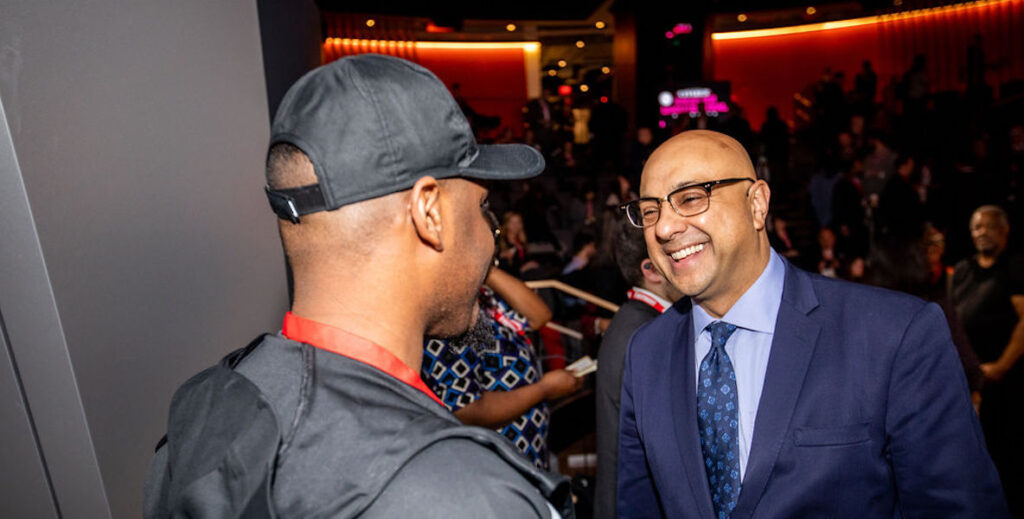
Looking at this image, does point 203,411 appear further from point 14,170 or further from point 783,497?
point 783,497

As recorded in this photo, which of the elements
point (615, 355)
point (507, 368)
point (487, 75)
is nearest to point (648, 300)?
point (615, 355)

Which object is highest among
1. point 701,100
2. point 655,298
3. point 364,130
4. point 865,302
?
point 701,100

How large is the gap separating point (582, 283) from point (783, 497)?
429 centimetres

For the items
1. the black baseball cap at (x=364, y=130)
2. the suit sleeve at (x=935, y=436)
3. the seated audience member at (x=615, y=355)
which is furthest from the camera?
the seated audience member at (x=615, y=355)

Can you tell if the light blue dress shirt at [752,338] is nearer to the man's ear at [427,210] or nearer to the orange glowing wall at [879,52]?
the man's ear at [427,210]

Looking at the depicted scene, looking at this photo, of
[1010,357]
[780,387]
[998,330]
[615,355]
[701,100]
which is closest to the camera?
[780,387]

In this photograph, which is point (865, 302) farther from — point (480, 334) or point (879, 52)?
point (879, 52)

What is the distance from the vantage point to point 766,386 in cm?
134

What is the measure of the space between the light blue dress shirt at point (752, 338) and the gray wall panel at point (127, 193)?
1396mm

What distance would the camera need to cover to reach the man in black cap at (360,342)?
70cm

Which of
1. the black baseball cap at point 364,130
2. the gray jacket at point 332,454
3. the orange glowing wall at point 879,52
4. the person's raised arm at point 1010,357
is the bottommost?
the person's raised arm at point 1010,357

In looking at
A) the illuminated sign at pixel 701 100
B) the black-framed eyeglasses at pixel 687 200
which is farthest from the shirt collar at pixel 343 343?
the illuminated sign at pixel 701 100

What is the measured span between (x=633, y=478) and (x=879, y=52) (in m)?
17.9

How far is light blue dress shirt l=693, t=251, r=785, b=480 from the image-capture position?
142cm
